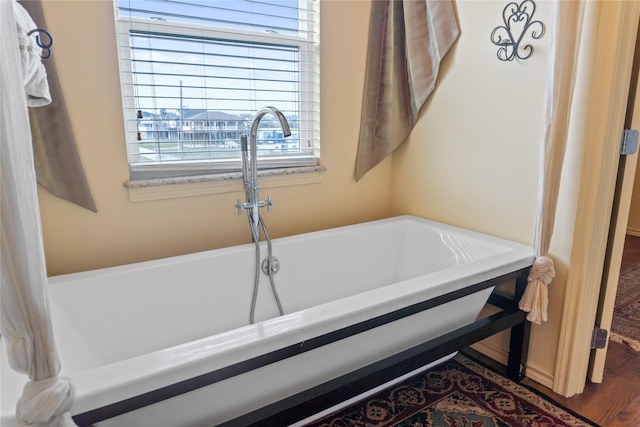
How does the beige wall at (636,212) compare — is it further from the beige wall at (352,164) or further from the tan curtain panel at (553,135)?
the tan curtain panel at (553,135)

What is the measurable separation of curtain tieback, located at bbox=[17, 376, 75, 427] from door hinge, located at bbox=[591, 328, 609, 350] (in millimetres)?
1919

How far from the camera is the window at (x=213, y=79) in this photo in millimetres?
1729

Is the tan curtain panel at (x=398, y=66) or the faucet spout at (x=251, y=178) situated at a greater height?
the tan curtain panel at (x=398, y=66)

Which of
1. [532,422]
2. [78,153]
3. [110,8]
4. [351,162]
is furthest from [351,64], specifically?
[532,422]

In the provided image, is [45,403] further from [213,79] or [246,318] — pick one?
→ [213,79]

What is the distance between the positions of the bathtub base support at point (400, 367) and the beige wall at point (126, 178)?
96cm

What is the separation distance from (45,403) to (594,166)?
1810 mm

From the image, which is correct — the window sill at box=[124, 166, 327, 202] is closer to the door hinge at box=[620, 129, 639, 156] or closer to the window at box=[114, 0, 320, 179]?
the window at box=[114, 0, 320, 179]

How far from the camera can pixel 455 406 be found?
1695 millimetres

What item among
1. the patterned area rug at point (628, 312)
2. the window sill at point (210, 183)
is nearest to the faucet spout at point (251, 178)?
the window sill at point (210, 183)

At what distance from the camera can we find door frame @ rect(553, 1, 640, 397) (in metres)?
1.47

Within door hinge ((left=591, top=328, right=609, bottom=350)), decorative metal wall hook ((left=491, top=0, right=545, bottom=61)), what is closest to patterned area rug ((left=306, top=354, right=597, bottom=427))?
door hinge ((left=591, top=328, right=609, bottom=350))

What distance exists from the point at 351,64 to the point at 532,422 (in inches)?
72.3

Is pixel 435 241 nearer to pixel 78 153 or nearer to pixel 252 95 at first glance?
pixel 252 95
